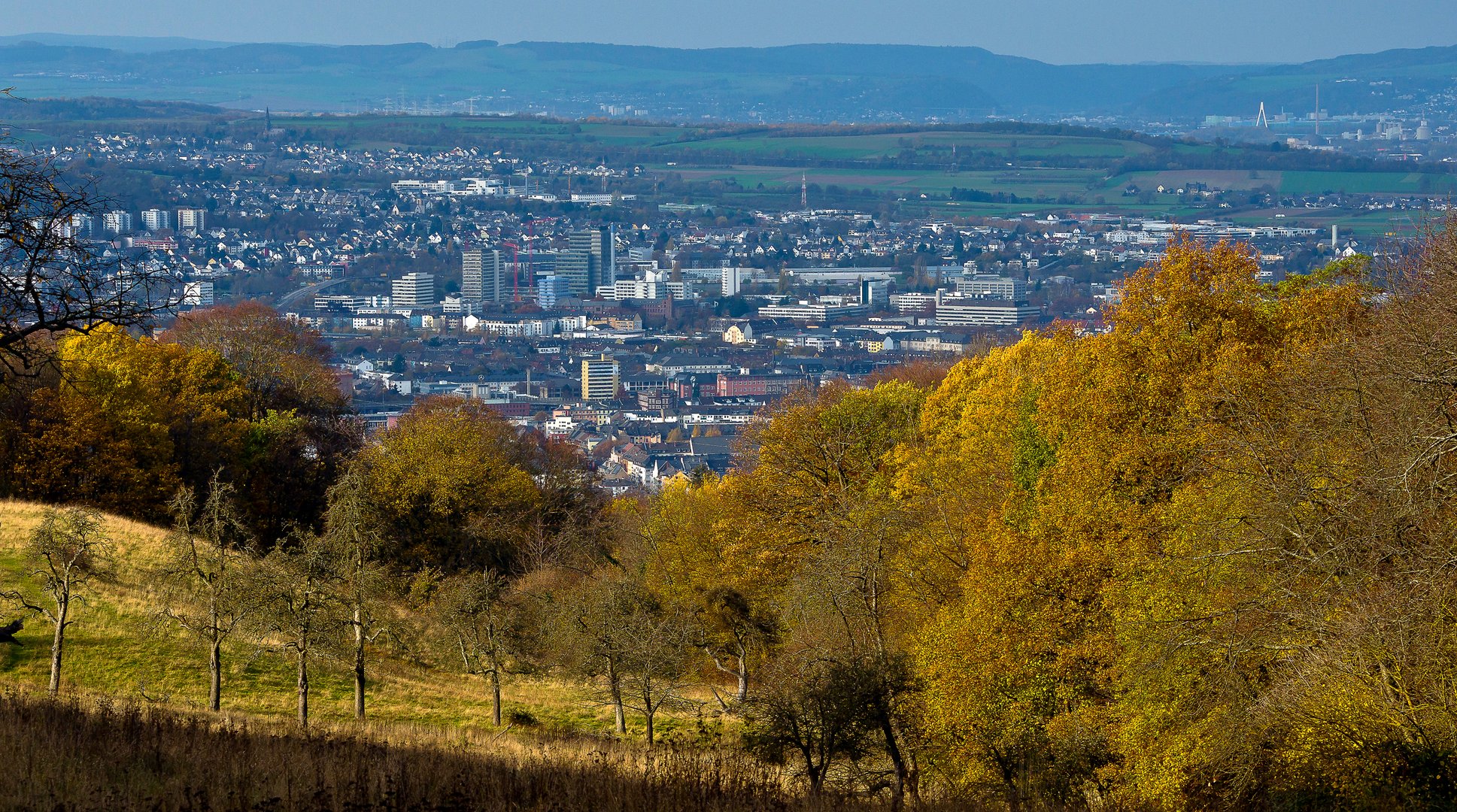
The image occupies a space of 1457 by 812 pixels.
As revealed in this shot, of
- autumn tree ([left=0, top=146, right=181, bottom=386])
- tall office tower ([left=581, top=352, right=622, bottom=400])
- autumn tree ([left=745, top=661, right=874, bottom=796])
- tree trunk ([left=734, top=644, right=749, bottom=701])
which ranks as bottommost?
tall office tower ([left=581, top=352, right=622, bottom=400])

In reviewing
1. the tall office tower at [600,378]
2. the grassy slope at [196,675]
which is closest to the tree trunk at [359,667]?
the grassy slope at [196,675]

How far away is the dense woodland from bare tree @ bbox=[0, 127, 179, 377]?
1.80 feet

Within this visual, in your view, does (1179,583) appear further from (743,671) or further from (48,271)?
(743,671)

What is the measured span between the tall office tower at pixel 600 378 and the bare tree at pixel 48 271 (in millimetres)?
148679

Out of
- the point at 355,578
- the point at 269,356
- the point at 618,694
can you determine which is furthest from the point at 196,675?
the point at 269,356

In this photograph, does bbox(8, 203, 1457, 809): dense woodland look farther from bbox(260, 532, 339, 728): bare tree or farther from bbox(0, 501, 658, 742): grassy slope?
bbox(0, 501, 658, 742): grassy slope

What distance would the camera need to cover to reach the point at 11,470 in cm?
3444

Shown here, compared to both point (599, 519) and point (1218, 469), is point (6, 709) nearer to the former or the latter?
point (1218, 469)

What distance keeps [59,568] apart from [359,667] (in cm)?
409

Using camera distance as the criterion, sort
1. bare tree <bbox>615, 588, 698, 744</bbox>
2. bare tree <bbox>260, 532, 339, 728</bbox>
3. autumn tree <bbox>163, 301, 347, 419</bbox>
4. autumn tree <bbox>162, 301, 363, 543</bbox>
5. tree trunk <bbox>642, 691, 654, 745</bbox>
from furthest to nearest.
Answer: autumn tree <bbox>163, 301, 347, 419</bbox> → autumn tree <bbox>162, 301, 363, 543</bbox> → bare tree <bbox>615, 588, 698, 744</bbox> → bare tree <bbox>260, 532, 339, 728</bbox> → tree trunk <bbox>642, 691, 654, 745</bbox>

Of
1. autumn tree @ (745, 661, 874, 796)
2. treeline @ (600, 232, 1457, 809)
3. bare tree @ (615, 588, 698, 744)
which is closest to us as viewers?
treeline @ (600, 232, 1457, 809)

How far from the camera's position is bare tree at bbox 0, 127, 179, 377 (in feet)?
29.5

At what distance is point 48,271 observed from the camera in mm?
9703

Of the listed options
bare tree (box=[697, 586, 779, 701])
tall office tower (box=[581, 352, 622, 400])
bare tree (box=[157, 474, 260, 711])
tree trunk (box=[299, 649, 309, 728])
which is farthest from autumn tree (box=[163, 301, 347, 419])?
tall office tower (box=[581, 352, 622, 400])
